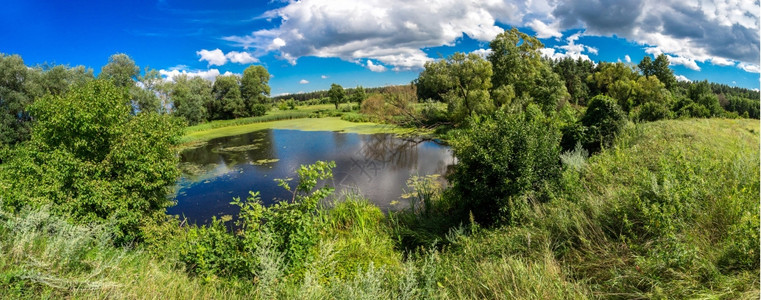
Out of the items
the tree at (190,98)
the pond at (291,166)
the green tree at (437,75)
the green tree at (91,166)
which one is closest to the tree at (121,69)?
the pond at (291,166)

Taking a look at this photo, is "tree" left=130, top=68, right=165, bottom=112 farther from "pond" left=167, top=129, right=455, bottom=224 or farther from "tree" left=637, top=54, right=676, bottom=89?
"tree" left=637, top=54, right=676, bottom=89

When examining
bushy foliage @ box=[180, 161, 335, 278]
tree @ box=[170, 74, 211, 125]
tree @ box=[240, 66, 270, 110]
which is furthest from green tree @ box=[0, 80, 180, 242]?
tree @ box=[240, 66, 270, 110]

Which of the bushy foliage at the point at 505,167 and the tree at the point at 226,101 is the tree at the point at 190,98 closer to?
the tree at the point at 226,101

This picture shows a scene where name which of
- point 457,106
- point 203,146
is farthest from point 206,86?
point 457,106

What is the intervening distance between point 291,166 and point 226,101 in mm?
35116

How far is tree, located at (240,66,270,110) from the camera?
1933 inches

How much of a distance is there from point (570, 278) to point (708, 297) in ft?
3.96

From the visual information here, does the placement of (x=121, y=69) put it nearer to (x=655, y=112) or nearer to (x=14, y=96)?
(x=14, y=96)

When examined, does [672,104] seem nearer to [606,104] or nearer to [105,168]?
[606,104]

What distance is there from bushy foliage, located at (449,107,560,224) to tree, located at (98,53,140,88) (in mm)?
26623

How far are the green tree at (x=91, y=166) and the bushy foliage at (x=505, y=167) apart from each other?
7.71 metres

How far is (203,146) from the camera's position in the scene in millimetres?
25469

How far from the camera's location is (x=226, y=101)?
1834 inches

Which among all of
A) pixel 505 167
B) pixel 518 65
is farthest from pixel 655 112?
pixel 505 167
